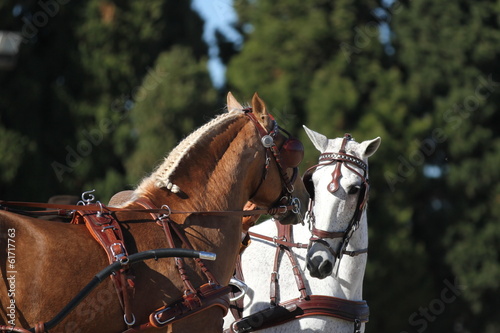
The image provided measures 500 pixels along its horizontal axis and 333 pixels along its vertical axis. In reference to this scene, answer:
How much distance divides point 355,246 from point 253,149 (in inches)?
53.4

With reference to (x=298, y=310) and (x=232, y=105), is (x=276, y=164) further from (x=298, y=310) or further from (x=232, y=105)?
(x=298, y=310)

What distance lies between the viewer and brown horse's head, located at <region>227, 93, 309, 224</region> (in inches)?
193

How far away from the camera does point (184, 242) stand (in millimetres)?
4445

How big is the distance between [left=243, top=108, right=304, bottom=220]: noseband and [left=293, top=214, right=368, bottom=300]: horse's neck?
65 centimetres

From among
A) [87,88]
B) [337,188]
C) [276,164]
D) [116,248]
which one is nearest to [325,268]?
[337,188]

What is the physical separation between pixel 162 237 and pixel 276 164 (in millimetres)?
995

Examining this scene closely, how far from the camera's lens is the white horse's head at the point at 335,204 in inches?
206

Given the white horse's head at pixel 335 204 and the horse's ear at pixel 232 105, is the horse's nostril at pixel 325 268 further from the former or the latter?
the horse's ear at pixel 232 105

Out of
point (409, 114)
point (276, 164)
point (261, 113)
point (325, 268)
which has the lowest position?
point (325, 268)

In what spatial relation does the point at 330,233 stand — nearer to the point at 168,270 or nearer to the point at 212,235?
the point at 212,235

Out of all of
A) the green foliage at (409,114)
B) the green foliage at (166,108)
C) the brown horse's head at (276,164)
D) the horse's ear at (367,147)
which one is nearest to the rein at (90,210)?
the brown horse's head at (276,164)

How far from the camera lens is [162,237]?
4398 mm

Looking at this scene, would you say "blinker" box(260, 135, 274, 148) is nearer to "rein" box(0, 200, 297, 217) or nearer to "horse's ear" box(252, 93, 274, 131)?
"horse's ear" box(252, 93, 274, 131)

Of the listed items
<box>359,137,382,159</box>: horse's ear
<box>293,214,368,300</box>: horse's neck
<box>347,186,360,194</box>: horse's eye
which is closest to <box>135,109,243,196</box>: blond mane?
<box>347,186,360,194</box>: horse's eye
